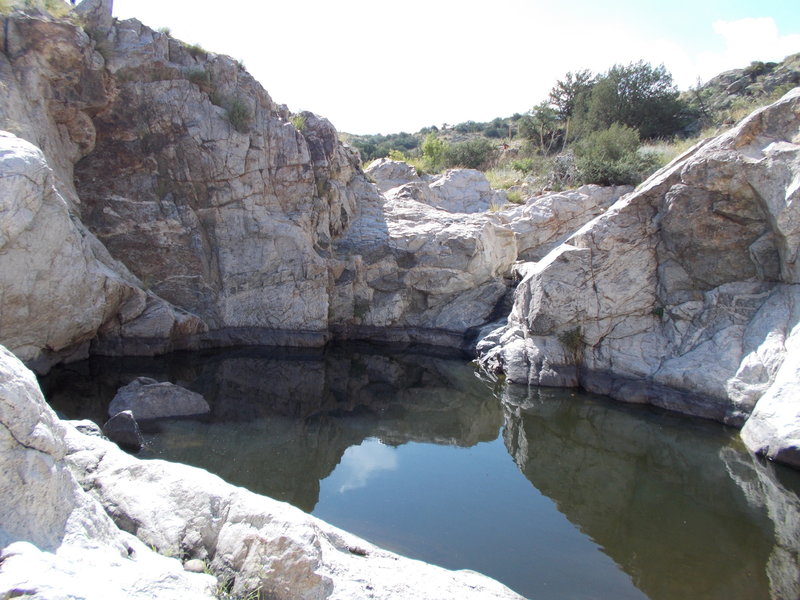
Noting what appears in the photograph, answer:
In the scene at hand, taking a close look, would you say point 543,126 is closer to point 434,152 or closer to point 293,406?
point 434,152

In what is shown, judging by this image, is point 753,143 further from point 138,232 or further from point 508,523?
point 138,232

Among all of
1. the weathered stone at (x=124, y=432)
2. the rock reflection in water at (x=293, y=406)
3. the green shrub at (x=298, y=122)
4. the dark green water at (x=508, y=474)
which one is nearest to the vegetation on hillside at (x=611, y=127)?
the green shrub at (x=298, y=122)

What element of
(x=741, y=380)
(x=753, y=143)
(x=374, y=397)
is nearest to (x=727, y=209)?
(x=753, y=143)

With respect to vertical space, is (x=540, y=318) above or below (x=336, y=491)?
above

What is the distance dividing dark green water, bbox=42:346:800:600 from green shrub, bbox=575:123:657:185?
11.7 metres

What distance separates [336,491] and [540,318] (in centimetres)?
699

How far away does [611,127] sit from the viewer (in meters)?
23.4

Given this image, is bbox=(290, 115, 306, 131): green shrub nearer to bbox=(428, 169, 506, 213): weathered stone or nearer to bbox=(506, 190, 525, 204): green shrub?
bbox=(428, 169, 506, 213): weathered stone

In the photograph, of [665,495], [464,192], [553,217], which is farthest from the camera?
[464,192]

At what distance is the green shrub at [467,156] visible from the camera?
29344 millimetres

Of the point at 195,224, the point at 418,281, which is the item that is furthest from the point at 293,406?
the point at 418,281

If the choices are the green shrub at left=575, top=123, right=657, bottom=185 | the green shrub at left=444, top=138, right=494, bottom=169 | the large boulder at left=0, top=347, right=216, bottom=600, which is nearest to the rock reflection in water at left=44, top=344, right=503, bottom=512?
the large boulder at left=0, top=347, right=216, bottom=600

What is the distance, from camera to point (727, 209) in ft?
38.1

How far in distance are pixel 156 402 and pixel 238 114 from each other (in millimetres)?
8958
